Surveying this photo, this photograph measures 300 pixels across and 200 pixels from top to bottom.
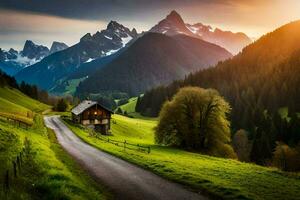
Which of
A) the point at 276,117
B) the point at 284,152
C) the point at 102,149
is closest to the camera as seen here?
the point at 102,149

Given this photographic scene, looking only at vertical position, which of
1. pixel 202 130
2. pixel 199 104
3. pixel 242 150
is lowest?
pixel 242 150

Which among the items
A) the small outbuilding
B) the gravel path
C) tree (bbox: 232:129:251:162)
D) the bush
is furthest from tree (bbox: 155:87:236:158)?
tree (bbox: 232:129:251:162)

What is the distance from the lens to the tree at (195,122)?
8383cm

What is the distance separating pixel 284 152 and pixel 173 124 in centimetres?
3757

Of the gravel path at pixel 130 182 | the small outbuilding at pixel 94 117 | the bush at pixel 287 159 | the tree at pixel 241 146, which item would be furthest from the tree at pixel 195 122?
the tree at pixel 241 146

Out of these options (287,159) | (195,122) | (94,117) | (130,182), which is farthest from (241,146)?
(130,182)

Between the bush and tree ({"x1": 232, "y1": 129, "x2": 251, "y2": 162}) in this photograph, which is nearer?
the bush

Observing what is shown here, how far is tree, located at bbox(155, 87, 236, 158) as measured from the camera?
275 feet

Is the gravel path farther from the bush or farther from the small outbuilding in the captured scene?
the small outbuilding

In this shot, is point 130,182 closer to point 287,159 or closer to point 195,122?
point 195,122

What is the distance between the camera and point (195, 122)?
85500mm

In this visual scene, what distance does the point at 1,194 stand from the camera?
21.5 meters

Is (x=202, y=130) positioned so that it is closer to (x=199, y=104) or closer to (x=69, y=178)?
(x=199, y=104)

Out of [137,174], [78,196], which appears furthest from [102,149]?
[78,196]
